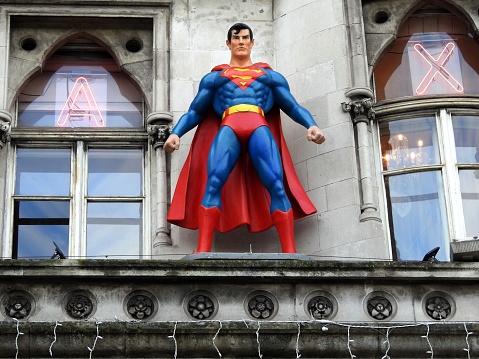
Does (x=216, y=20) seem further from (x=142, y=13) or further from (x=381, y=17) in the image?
(x=381, y=17)

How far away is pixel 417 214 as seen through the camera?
19.4 m

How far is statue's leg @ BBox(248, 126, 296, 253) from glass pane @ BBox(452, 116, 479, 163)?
2.68 metres

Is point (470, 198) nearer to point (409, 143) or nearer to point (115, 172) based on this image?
point (409, 143)

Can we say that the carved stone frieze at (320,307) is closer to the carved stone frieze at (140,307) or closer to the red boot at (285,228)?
the red boot at (285,228)

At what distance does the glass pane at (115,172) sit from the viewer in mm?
19859

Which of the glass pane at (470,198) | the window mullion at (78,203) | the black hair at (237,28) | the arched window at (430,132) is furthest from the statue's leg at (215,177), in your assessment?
the glass pane at (470,198)

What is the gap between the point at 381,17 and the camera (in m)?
20.7

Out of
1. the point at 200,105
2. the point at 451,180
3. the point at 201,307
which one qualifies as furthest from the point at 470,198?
the point at 201,307

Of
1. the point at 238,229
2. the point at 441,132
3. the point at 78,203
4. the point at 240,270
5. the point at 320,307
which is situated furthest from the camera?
the point at 441,132

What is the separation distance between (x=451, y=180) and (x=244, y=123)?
2.97m

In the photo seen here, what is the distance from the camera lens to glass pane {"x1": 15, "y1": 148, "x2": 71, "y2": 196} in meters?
19.8

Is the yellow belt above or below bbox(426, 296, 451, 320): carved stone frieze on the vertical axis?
above

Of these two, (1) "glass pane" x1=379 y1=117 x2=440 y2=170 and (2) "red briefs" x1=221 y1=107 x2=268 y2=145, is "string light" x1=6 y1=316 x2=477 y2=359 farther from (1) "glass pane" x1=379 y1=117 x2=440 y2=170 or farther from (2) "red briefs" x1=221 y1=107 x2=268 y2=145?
(1) "glass pane" x1=379 y1=117 x2=440 y2=170

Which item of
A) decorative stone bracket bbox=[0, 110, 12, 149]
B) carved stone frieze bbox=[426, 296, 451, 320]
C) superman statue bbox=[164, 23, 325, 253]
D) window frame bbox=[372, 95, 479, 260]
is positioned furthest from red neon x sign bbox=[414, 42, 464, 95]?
decorative stone bracket bbox=[0, 110, 12, 149]
